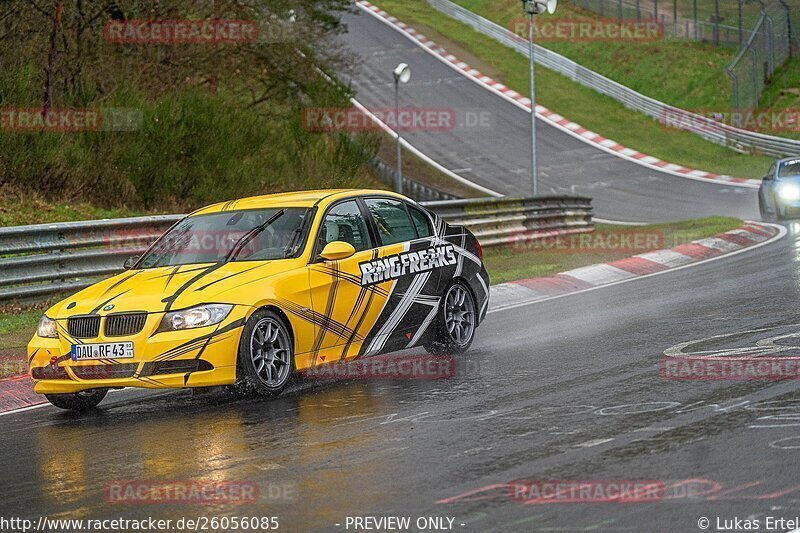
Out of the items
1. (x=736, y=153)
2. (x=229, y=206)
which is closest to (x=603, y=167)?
(x=736, y=153)

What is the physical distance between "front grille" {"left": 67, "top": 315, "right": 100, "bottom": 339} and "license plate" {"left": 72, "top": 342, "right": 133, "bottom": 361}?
8 cm

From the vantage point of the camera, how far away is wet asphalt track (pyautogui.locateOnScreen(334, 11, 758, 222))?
1372 inches

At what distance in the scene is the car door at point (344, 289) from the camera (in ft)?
31.7

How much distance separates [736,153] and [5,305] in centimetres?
3373

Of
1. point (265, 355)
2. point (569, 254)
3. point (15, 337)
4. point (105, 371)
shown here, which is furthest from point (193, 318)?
point (569, 254)

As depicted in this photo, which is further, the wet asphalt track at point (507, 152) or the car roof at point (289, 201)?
the wet asphalt track at point (507, 152)

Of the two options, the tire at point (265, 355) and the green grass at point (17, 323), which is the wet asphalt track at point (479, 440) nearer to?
the tire at point (265, 355)

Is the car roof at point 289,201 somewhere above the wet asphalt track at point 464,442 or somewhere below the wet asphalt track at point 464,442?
above

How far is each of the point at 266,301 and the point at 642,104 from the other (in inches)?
1639

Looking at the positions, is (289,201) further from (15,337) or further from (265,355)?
(15,337)

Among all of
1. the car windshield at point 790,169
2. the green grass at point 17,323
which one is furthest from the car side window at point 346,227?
the car windshield at point 790,169

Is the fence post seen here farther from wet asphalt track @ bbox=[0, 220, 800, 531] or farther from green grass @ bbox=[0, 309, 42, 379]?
wet asphalt track @ bbox=[0, 220, 800, 531]

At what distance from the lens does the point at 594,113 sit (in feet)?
158

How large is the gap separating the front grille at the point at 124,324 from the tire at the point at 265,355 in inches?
28.9
